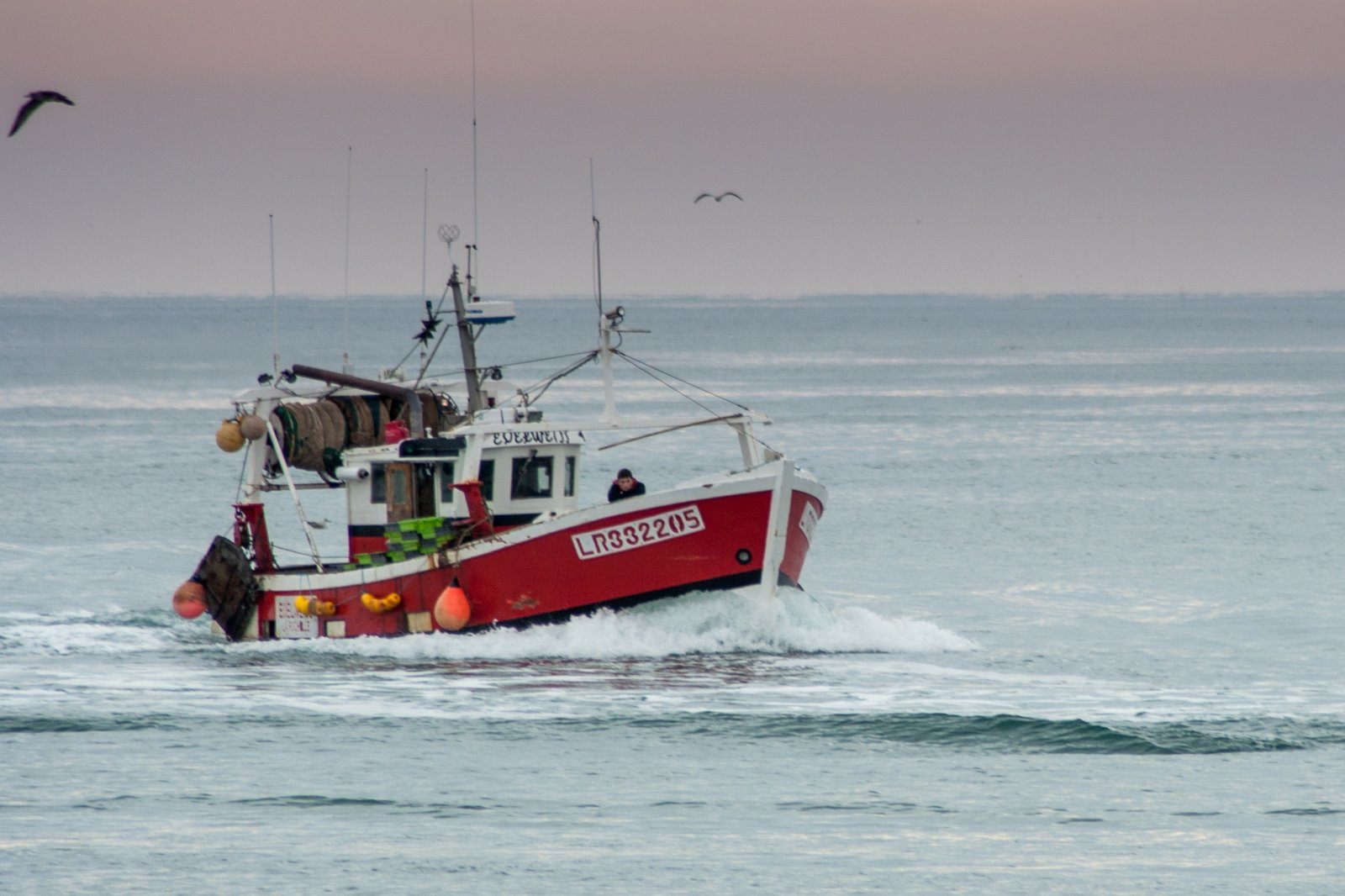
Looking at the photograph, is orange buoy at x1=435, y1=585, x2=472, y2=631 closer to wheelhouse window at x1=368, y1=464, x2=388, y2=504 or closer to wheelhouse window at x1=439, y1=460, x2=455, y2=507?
wheelhouse window at x1=439, y1=460, x2=455, y2=507

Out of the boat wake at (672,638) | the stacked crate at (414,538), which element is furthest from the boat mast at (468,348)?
the boat wake at (672,638)

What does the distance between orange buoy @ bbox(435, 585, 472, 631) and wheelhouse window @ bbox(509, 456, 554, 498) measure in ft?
5.27

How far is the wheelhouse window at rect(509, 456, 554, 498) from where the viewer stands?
2222 centimetres

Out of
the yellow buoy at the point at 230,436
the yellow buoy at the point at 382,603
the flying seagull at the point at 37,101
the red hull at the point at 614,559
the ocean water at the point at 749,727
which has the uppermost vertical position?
the flying seagull at the point at 37,101

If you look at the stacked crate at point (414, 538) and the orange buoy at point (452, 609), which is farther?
the stacked crate at point (414, 538)

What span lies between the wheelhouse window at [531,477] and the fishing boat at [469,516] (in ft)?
0.06

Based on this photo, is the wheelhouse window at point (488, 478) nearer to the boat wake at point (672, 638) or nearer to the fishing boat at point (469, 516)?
the fishing boat at point (469, 516)

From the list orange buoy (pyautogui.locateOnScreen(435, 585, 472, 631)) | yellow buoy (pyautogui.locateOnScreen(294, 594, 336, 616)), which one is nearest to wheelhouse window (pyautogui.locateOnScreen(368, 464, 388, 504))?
yellow buoy (pyautogui.locateOnScreen(294, 594, 336, 616))

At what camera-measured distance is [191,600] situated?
76.4ft

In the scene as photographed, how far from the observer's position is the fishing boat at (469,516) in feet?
68.4

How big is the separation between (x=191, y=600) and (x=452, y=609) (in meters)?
4.07

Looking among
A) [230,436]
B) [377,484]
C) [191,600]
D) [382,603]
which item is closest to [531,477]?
[377,484]

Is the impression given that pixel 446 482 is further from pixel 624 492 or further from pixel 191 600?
pixel 191 600

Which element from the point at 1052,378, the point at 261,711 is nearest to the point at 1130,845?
the point at 261,711
